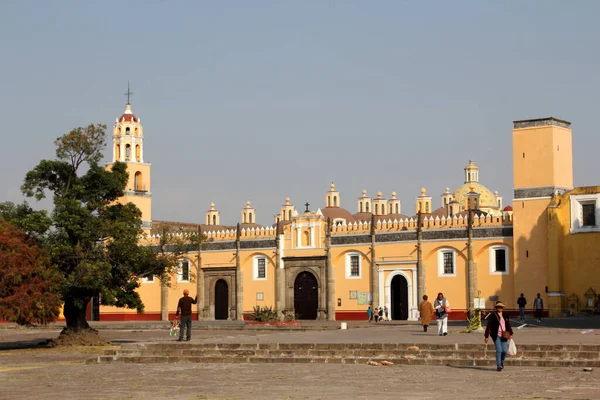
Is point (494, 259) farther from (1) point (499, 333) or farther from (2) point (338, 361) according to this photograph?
(1) point (499, 333)

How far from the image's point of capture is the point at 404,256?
145 feet

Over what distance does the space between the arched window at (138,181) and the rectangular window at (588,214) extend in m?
23.9

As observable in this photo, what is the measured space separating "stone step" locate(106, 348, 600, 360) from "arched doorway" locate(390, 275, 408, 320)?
22.9 meters

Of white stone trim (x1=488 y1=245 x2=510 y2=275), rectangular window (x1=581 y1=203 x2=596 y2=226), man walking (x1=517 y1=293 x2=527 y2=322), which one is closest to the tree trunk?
man walking (x1=517 y1=293 x2=527 y2=322)

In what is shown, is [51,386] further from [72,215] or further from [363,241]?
[363,241]

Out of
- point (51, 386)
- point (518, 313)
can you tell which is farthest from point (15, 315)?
point (518, 313)

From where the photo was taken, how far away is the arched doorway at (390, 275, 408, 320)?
44.3m

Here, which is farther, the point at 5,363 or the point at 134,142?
the point at 134,142

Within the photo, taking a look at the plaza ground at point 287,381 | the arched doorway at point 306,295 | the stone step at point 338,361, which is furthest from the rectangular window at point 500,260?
the stone step at point 338,361

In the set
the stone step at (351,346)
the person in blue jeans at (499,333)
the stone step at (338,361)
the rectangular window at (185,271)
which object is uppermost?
the rectangular window at (185,271)

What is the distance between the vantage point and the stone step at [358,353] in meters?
19.3

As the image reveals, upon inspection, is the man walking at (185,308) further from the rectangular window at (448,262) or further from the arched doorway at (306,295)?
the arched doorway at (306,295)

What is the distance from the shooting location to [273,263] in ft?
159

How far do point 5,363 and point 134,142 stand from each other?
31527 millimetres
